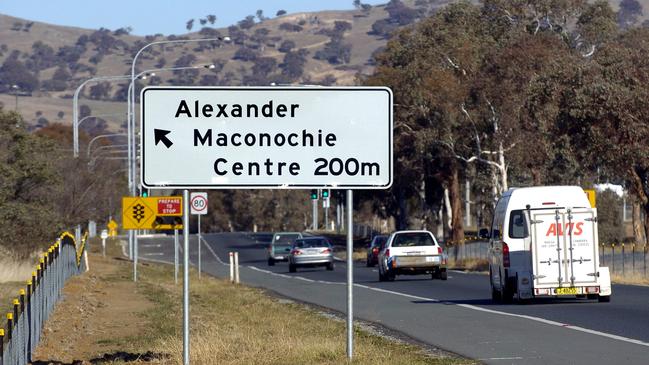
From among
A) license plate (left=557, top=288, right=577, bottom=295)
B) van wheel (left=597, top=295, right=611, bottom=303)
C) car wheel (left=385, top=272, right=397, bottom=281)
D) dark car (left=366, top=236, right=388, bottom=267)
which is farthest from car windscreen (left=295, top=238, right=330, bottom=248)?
license plate (left=557, top=288, right=577, bottom=295)

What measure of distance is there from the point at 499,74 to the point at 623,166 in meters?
10.8

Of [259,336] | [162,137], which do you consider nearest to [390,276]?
[259,336]

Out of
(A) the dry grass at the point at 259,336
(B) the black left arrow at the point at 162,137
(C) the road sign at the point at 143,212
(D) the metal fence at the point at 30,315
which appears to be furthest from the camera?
(C) the road sign at the point at 143,212

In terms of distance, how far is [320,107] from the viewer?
1268 centimetres

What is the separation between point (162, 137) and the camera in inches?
493

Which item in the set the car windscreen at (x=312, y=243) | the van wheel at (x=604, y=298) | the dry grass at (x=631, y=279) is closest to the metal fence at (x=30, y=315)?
the van wheel at (x=604, y=298)

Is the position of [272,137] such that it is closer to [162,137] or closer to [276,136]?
[276,136]

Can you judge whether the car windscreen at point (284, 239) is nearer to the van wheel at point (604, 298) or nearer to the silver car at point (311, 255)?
the silver car at point (311, 255)

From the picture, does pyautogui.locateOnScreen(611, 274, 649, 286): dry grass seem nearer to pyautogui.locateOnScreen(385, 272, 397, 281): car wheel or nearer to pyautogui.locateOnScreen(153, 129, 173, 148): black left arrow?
pyautogui.locateOnScreen(385, 272, 397, 281): car wheel

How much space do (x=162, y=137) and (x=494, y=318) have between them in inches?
410

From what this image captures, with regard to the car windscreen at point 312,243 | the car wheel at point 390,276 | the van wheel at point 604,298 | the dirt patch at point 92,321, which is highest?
the car windscreen at point 312,243

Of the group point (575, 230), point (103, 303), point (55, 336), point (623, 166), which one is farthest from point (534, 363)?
point (623, 166)

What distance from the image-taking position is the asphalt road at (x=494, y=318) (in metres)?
15.8

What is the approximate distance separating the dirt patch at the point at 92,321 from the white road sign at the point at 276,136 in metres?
4.39
